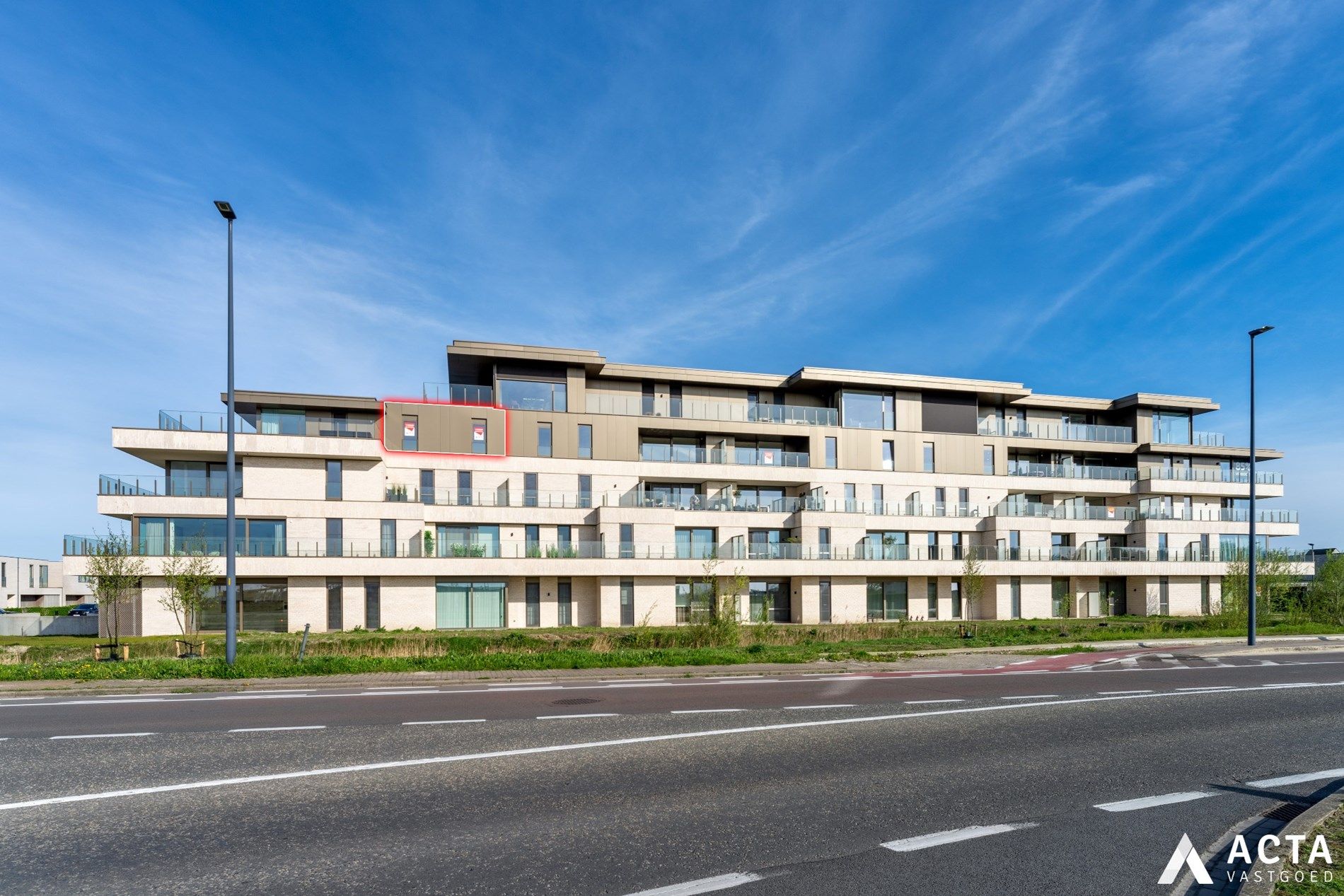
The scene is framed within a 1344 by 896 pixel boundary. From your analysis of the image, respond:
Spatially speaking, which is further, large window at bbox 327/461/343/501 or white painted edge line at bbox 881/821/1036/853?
large window at bbox 327/461/343/501

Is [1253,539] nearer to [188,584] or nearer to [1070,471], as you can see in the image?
[1070,471]

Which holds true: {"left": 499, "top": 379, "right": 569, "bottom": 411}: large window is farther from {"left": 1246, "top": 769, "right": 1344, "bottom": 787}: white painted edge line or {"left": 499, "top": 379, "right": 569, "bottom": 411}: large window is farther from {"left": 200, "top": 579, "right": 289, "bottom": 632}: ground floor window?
{"left": 1246, "top": 769, "right": 1344, "bottom": 787}: white painted edge line

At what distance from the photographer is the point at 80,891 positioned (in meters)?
5.45

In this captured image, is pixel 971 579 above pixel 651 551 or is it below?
below

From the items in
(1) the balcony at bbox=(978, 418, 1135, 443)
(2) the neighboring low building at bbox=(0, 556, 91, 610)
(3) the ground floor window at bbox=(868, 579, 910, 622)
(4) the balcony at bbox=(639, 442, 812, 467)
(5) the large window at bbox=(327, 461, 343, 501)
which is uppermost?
(1) the balcony at bbox=(978, 418, 1135, 443)

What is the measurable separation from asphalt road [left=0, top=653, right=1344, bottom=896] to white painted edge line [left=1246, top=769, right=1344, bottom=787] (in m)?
0.05

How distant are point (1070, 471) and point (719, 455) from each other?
968 inches

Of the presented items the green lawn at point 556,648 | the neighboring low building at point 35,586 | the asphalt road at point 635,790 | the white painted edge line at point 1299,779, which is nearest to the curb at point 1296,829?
the white painted edge line at point 1299,779

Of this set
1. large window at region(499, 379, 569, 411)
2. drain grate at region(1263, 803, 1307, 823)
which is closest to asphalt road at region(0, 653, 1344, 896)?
drain grate at region(1263, 803, 1307, 823)

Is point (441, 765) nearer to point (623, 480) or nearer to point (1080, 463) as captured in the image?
point (623, 480)

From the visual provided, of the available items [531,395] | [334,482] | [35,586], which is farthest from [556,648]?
[35,586]

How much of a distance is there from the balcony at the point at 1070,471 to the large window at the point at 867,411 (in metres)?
9.35

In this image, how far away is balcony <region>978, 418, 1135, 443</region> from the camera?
173 feet

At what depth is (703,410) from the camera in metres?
47.1
